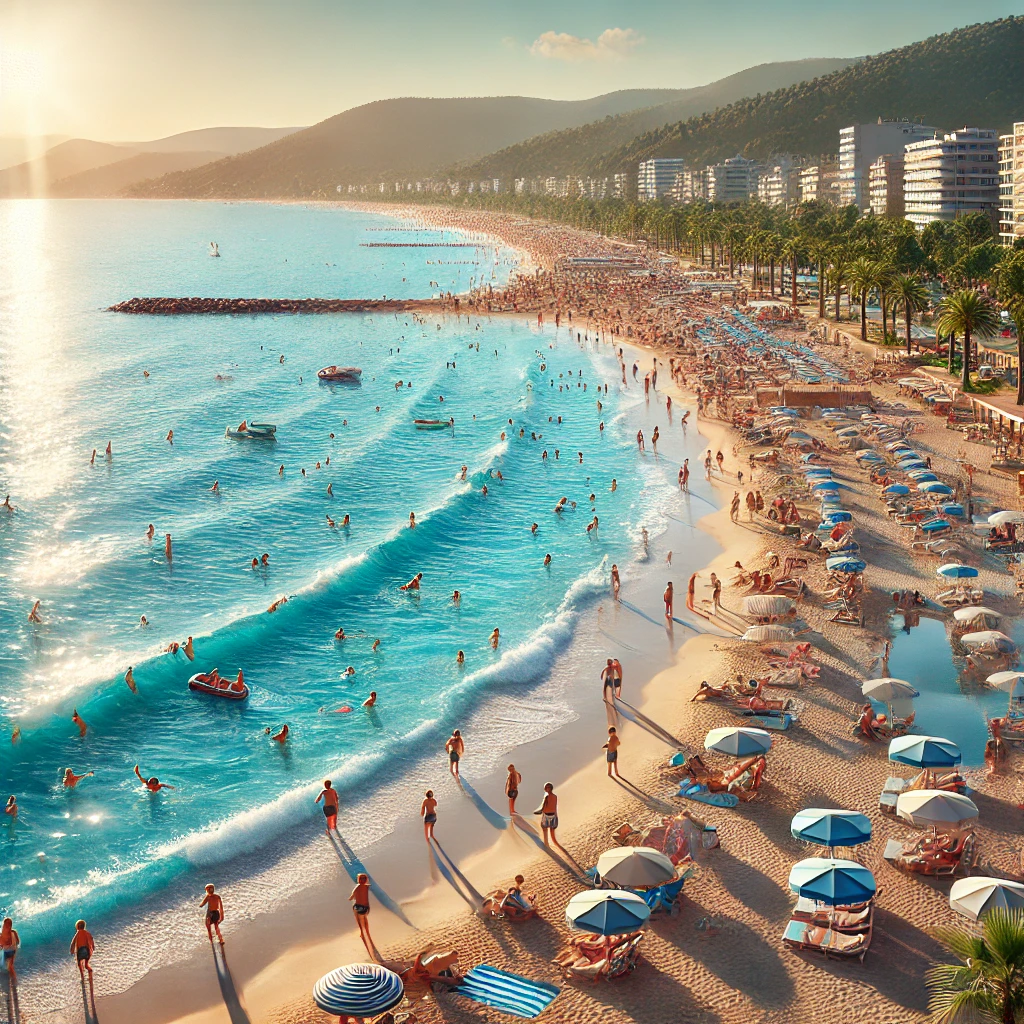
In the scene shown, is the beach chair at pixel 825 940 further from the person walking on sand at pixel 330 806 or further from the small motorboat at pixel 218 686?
the small motorboat at pixel 218 686

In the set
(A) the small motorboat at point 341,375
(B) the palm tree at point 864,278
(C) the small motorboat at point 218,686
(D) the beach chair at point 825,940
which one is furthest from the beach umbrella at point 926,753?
(A) the small motorboat at point 341,375

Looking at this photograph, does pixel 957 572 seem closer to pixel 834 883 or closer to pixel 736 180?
pixel 834 883

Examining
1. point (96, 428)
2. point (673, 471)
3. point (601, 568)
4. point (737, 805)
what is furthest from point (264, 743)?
point (96, 428)

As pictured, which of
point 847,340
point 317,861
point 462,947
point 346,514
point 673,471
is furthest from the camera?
point 847,340

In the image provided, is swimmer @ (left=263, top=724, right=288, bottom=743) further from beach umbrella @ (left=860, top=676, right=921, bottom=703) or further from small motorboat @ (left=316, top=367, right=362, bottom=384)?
small motorboat @ (left=316, top=367, right=362, bottom=384)

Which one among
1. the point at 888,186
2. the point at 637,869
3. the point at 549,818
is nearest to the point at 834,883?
the point at 637,869

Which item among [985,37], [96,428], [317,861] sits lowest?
[317,861]

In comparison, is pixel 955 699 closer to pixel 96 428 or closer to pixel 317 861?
pixel 317 861
